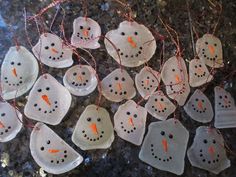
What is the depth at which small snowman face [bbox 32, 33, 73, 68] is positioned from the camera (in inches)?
56.6

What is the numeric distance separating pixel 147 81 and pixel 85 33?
0.25 meters

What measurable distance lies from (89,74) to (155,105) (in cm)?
23

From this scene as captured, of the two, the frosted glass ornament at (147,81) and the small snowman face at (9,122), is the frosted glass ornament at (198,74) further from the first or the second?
the small snowman face at (9,122)

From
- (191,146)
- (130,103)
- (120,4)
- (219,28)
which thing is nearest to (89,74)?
(130,103)

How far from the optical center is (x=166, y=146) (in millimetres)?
1431

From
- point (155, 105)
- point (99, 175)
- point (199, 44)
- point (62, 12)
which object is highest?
point (62, 12)

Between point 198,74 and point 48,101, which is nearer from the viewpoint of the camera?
point 48,101

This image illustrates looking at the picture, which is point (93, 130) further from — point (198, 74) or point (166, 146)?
point (198, 74)

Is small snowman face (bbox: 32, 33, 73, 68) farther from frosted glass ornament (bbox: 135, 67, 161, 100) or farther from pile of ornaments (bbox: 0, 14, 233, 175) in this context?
frosted glass ornament (bbox: 135, 67, 161, 100)

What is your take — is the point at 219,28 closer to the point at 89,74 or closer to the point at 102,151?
the point at 89,74

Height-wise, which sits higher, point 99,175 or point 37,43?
point 37,43

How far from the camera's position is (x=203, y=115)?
151 centimetres

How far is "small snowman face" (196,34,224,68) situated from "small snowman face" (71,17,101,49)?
0.35 meters

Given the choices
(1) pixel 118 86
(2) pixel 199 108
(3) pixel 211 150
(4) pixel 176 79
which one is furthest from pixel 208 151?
(1) pixel 118 86
